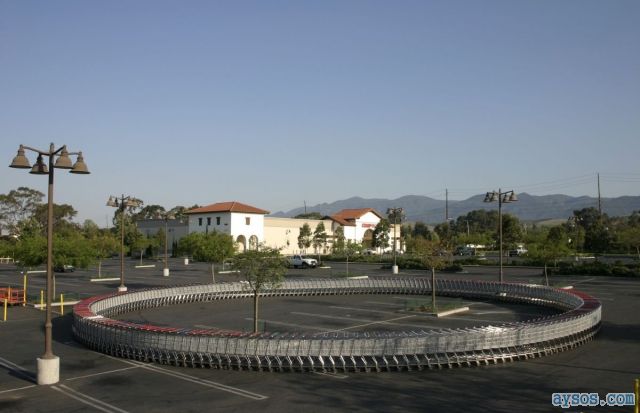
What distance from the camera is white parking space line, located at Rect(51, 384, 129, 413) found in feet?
39.5

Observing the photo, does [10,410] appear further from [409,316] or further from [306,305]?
[306,305]

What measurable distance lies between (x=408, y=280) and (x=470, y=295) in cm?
435

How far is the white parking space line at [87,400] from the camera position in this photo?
39.5ft

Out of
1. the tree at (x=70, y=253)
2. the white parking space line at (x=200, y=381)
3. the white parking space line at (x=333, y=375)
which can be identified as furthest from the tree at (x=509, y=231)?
the white parking space line at (x=200, y=381)

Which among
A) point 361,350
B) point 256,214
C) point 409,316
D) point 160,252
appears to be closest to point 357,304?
point 409,316

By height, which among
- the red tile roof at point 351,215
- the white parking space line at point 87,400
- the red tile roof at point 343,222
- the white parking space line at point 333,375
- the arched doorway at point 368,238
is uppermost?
the red tile roof at point 351,215

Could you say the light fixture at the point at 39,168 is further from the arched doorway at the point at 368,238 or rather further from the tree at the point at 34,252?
the arched doorway at the point at 368,238

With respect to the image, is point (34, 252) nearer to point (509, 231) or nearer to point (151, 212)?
point (509, 231)

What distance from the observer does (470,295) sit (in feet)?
108

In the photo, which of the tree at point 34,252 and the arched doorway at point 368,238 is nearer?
the tree at point 34,252

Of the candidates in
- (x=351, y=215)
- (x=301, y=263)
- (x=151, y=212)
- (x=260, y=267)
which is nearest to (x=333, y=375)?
(x=260, y=267)

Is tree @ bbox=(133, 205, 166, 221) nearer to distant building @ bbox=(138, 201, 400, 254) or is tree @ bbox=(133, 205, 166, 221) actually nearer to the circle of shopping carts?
distant building @ bbox=(138, 201, 400, 254)

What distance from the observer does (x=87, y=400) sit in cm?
1274

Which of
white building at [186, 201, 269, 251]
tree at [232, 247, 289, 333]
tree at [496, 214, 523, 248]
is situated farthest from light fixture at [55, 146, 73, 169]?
tree at [496, 214, 523, 248]
